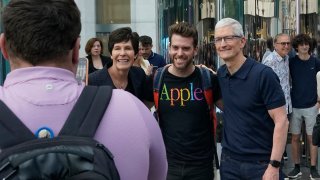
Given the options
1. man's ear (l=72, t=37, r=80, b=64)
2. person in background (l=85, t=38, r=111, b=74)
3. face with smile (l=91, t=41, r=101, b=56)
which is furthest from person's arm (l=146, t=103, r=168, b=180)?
face with smile (l=91, t=41, r=101, b=56)

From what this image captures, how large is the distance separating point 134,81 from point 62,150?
2.98 m

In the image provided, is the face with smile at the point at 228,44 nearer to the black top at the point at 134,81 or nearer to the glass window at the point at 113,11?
the black top at the point at 134,81

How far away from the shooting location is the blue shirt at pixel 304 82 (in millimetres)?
8883

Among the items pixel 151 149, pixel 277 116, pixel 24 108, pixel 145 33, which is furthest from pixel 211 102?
pixel 145 33

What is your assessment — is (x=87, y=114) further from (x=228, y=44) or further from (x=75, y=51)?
(x=228, y=44)

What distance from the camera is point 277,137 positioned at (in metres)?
4.19

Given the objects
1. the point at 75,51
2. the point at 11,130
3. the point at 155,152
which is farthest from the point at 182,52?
the point at 11,130

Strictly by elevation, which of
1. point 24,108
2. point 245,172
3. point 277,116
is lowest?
point 245,172

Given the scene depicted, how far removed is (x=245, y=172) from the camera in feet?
A: 14.0

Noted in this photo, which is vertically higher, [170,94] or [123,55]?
[123,55]

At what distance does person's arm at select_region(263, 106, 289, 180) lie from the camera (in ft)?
13.7

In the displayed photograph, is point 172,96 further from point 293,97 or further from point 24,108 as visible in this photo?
point 293,97

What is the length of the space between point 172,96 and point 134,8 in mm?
8458

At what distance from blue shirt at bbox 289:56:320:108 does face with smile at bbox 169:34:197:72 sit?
15.2 ft
